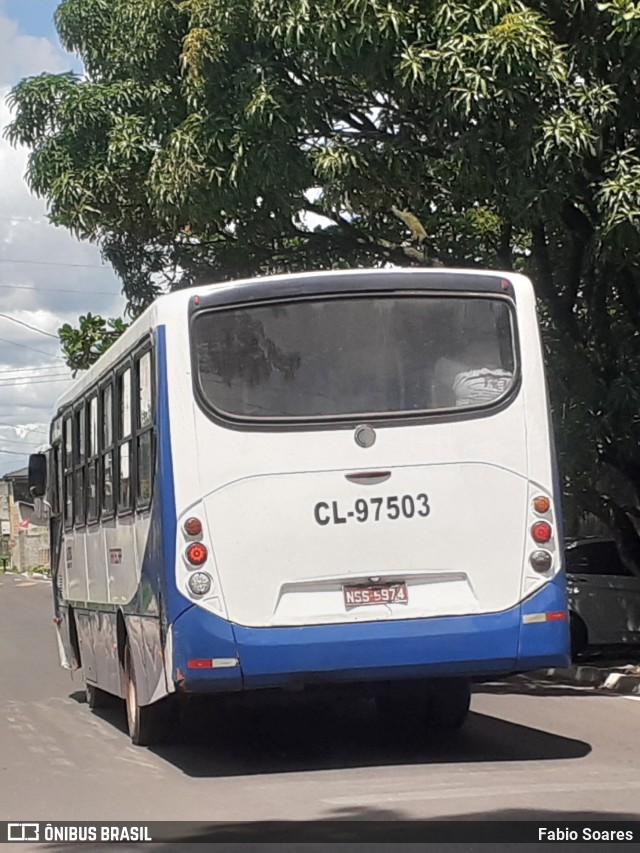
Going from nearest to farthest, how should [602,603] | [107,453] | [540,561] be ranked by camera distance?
[540,561] → [107,453] → [602,603]

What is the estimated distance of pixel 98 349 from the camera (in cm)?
2230

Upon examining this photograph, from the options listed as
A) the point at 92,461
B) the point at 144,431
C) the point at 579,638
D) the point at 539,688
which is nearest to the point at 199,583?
the point at 144,431

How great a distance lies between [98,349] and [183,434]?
13579 millimetres

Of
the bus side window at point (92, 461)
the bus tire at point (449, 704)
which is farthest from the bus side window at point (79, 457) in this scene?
the bus tire at point (449, 704)

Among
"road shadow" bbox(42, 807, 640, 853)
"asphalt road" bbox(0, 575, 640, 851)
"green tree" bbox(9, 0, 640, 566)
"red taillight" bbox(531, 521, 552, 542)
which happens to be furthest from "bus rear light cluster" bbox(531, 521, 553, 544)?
"green tree" bbox(9, 0, 640, 566)

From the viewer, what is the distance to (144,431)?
973 centimetres

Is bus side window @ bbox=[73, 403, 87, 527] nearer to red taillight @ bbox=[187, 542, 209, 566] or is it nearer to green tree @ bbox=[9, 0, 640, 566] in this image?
green tree @ bbox=[9, 0, 640, 566]

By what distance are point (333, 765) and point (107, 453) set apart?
3220 millimetres

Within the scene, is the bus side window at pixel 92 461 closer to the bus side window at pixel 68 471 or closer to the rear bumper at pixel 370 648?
the bus side window at pixel 68 471

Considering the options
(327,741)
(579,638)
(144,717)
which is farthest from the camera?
(579,638)

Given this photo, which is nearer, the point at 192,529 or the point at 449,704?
the point at 192,529

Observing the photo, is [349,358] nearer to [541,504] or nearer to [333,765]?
[541,504]

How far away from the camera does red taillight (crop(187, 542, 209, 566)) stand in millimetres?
8906

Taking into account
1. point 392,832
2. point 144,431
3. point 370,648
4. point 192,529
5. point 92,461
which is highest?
point 92,461
